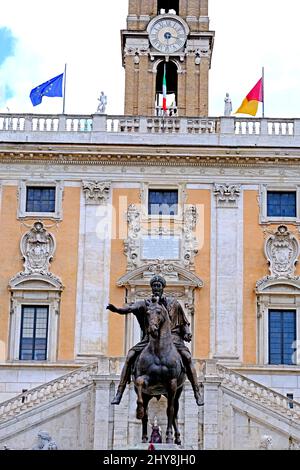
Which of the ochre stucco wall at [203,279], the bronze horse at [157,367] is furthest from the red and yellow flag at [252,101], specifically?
the bronze horse at [157,367]

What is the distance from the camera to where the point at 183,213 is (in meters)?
43.6

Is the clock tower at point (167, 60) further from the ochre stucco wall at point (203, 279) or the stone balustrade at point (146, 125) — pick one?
the ochre stucco wall at point (203, 279)

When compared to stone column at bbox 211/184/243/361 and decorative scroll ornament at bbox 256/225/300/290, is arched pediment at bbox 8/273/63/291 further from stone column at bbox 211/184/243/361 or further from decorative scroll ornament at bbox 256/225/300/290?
decorative scroll ornament at bbox 256/225/300/290

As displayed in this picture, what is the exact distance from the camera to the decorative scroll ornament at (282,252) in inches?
1682

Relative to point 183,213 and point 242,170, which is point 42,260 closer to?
point 183,213

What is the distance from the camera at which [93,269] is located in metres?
42.9

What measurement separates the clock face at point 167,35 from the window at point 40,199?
11128 mm

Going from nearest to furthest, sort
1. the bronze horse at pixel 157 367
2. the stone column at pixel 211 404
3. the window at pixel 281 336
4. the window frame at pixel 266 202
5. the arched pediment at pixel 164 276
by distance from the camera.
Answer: the bronze horse at pixel 157 367 → the stone column at pixel 211 404 → the window at pixel 281 336 → the arched pediment at pixel 164 276 → the window frame at pixel 266 202

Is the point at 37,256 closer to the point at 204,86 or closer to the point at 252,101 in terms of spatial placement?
the point at 252,101

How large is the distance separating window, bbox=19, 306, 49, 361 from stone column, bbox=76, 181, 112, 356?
4.17ft

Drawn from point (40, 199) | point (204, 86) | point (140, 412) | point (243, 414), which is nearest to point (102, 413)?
point (243, 414)

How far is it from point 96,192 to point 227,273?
19.4 ft

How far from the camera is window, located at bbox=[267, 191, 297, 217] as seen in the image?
4362 cm
